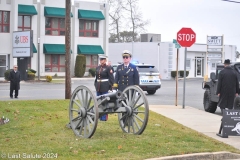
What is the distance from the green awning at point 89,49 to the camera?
5462cm

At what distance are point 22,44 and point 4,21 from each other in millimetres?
4770

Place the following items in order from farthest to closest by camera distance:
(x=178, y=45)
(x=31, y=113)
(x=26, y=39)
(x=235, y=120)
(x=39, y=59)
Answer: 1. (x=39, y=59)
2. (x=26, y=39)
3. (x=178, y=45)
4. (x=31, y=113)
5. (x=235, y=120)

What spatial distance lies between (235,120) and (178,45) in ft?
31.0

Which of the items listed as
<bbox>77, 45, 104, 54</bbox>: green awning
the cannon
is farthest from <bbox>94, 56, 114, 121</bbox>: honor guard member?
<bbox>77, 45, 104, 54</bbox>: green awning

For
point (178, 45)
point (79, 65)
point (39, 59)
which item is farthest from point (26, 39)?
point (178, 45)

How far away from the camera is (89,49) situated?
55.3 m

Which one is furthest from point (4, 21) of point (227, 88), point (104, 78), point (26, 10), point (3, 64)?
point (227, 88)

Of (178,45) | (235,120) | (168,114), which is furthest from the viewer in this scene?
(178,45)

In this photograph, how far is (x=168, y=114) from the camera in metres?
16.8

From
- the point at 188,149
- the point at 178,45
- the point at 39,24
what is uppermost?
the point at 39,24

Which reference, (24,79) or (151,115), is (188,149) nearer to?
(151,115)

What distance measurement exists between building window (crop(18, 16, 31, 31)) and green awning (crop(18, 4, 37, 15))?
→ 1.19 meters

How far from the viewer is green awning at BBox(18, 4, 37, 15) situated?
4962 centimetres

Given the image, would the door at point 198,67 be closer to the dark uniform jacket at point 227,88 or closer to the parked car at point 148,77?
the parked car at point 148,77
